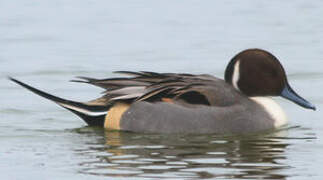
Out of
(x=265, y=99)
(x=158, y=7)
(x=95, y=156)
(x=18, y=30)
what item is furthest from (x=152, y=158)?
(x=158, y=7)

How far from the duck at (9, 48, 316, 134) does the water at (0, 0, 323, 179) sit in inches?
6.0

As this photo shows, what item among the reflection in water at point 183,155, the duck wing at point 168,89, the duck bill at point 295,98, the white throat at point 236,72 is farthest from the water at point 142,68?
the white throat at point 236,72

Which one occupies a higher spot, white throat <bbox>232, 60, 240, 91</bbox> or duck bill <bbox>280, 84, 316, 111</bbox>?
white throat <bbox>232, 60, 240, 91</bbox>

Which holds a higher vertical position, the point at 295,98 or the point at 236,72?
the point at 236,72

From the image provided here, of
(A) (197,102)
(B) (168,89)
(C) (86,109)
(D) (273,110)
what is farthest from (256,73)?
(C) (86,109)

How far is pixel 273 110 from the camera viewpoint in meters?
12.0

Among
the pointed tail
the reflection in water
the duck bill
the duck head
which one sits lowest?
the reflection in water

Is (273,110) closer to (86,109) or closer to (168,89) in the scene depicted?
(168,89)

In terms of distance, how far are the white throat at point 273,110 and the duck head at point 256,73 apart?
85mm

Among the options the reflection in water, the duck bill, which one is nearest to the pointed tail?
the reflection in water

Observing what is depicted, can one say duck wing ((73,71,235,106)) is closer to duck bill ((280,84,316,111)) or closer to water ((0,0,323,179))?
water ((0,0,323,179))

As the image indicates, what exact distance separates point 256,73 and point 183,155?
182 centimetres

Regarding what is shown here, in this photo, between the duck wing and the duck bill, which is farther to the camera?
the duck bill

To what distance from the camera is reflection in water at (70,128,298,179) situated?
9.87 m
